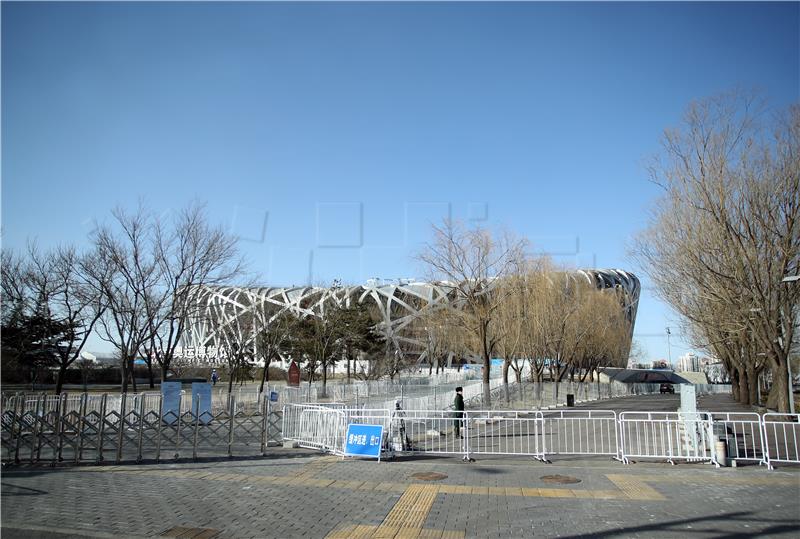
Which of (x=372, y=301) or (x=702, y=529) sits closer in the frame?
(x=702, y=529)

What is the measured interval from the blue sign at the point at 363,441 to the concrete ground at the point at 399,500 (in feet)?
1.27

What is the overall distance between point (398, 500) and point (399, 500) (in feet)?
0.05

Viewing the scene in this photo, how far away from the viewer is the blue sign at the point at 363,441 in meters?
12.5

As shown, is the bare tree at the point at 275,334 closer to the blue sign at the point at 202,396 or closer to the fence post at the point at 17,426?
the blue sign at the point at 202,396

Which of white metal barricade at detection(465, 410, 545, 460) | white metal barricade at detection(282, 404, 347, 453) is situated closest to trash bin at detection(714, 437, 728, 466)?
white metal barricade at detection(465, 410, 545, 460)

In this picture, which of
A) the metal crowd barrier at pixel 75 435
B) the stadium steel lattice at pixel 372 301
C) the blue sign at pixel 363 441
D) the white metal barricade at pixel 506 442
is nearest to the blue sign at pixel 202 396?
the metal crowd barrier at pixel 75 435

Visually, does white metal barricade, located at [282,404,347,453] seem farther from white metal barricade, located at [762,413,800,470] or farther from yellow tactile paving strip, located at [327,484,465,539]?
white metal barricade, located at [762,413,800,470]

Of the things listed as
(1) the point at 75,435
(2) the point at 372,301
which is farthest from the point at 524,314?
(2) the point at 372,301

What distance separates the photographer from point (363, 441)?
12.7m

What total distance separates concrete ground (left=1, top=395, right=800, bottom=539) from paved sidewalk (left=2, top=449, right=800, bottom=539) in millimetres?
26

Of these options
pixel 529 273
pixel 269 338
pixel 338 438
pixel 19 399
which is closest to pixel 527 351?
pixel 529 273

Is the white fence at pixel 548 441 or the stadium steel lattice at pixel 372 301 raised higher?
the stadium steel lattice at pixel 372 301

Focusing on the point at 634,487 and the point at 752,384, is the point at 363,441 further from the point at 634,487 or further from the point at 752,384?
the point at 752,384

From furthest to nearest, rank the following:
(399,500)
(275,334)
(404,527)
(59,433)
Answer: (275,334), (59,433), (399,500), (404,527)
